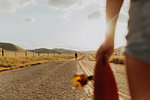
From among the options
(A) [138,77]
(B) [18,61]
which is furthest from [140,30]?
(B) [18,61]

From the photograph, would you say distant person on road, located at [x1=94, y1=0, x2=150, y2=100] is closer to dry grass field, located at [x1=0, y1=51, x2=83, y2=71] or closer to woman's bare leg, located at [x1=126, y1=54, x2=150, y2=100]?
Answer: woman's bare leg, located at [x1=126, y1=54, x2=150, y2=100]

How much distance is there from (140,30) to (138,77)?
0.76 feet

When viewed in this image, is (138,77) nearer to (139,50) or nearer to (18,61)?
(139,50)

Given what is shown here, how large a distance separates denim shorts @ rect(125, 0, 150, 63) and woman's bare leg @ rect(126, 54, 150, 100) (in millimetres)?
34

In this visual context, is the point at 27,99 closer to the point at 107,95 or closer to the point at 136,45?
the point at 107,95

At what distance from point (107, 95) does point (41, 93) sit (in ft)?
10.5

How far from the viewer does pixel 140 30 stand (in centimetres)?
72

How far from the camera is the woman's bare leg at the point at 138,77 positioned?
0.67 meters

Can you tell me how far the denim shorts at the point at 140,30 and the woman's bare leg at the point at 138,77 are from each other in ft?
0.11

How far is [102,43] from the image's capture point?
4.09ft

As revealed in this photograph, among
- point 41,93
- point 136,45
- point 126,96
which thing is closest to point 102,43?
point 136,45

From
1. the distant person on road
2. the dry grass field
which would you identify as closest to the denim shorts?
the distant person on road

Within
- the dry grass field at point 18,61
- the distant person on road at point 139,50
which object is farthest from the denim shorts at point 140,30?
the dry grass field at point 18,61

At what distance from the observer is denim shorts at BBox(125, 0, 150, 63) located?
2.16 feet
